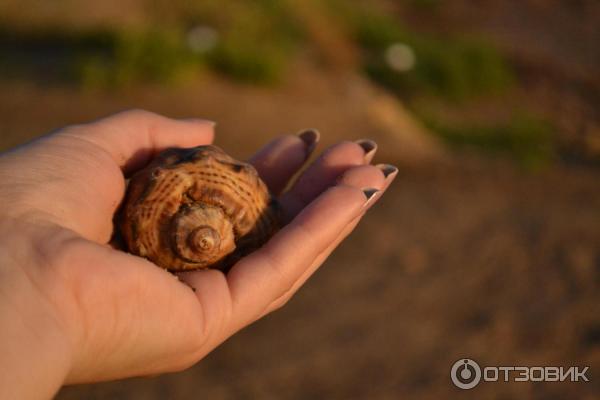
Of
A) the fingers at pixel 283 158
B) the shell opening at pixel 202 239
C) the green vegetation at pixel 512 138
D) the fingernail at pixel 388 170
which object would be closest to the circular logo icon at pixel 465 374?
the fingers at pixel 283 158

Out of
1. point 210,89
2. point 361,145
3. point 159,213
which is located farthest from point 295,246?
point 210,89

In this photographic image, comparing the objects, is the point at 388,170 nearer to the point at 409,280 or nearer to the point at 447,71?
the point at 409,280

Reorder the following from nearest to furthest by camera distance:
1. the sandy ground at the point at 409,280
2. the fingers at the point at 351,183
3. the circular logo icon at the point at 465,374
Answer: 1. the fingers at the point at 351,183
2. the circular logo icon at the point at 465,374
3. the sandy ground at the point at 409,280

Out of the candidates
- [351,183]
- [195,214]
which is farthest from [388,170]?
[195,214]

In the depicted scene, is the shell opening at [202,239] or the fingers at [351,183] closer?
the shell opening at [202,239]

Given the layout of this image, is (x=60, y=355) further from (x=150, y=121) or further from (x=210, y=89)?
(x=210, y=89)

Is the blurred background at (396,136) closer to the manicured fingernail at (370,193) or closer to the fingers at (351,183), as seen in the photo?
the fingers at (351,183)

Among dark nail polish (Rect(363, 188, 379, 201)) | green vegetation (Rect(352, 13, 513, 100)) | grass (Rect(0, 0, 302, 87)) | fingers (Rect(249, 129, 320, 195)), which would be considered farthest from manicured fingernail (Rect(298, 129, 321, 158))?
green vegetation (Rect(352, 13, 513, 100))

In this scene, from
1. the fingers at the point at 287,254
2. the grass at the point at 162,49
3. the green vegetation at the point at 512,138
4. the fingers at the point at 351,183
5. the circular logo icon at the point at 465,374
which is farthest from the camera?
the green vegetation at the point at 512,138
